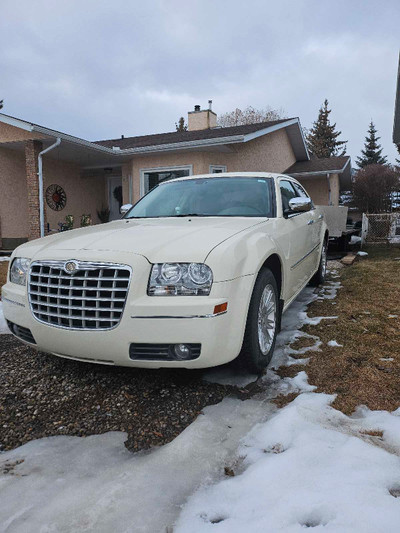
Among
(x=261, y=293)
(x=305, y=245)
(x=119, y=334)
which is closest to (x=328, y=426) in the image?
(x=261, y=293)

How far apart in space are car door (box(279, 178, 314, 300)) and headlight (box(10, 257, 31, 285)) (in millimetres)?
2046

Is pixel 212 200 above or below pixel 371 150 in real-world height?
below

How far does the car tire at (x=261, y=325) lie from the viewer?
263 cm

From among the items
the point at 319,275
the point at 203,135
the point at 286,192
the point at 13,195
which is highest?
the point at 203,135

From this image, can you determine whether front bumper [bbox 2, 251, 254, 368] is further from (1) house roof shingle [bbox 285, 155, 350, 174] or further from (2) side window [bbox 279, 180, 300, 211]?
(1) house roof shingle [bbox 285, 155, 350, 174]

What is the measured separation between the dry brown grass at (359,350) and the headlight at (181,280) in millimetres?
921

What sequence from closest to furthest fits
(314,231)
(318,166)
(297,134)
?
(314,231) < (297,134) < (318,166)

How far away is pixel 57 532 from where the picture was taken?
1.47 meters

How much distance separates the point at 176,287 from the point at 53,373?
4.49ft

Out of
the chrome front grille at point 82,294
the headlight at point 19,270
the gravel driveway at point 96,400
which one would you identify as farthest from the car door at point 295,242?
the headlight at point 19,270

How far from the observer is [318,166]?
16.2 metres

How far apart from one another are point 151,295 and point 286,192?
2540 millimetres

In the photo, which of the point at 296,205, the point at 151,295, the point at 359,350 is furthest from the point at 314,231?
the point at 151,295

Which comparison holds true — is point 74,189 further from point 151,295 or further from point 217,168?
point 151,295
